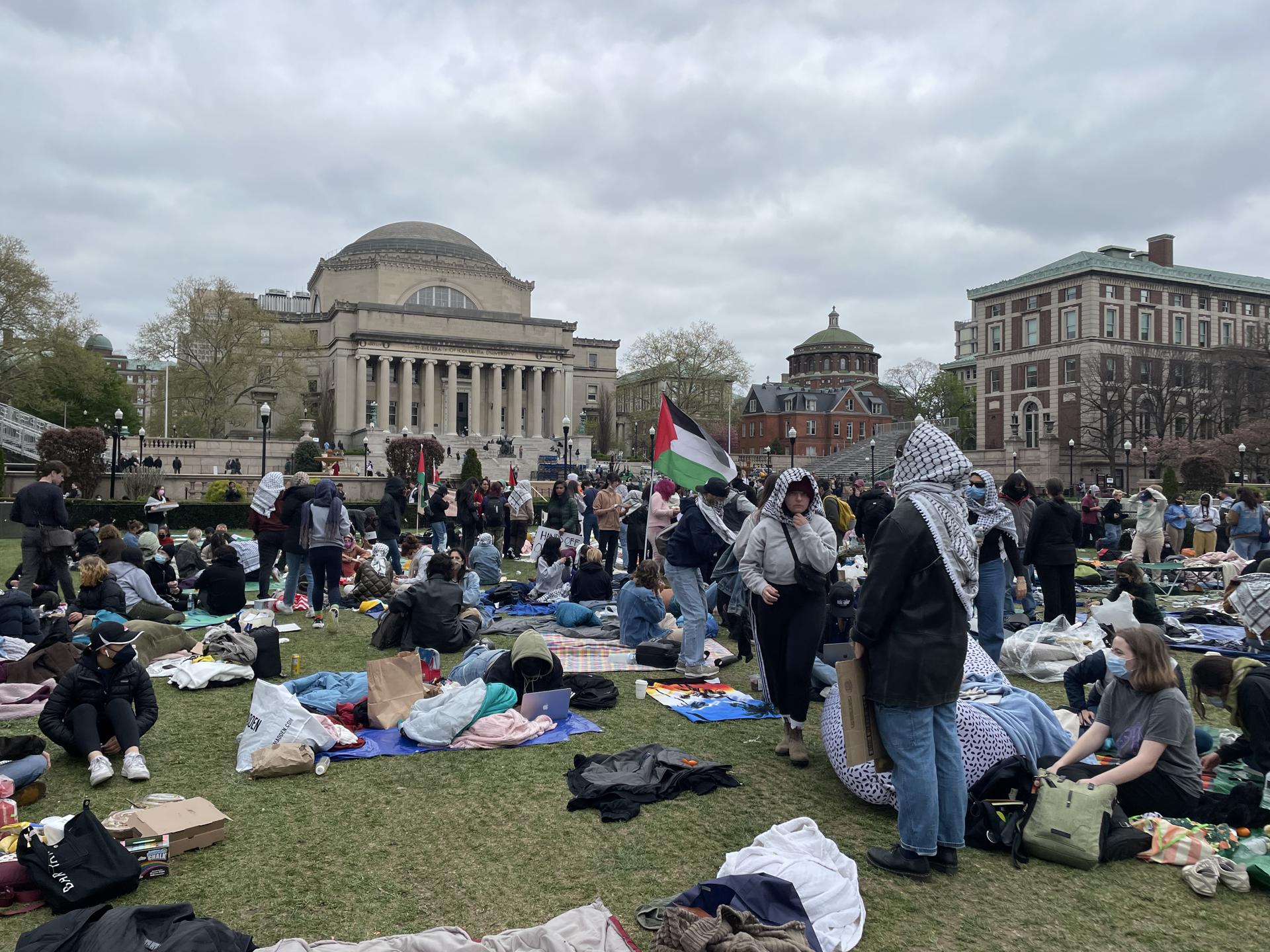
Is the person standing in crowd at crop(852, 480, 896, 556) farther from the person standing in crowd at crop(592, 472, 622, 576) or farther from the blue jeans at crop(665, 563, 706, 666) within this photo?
the person standing in crowd at crop(592, 472, 622, 576)

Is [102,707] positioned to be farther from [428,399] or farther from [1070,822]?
[428,399]

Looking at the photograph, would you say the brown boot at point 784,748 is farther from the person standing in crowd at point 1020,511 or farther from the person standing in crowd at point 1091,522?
the person standing in crowd at point 1091,522

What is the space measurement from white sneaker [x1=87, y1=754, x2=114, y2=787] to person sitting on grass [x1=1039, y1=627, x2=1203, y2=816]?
5.99 metres

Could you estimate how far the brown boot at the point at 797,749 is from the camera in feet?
19.6

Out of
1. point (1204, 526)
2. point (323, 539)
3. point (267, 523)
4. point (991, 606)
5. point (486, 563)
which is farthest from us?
point (1204, 526)

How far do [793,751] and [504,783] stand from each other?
2.01m

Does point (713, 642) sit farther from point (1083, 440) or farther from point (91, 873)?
point (1083, 440)

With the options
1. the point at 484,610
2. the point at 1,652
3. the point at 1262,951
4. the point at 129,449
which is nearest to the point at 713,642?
the point at 484,610

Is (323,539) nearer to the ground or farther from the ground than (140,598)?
farther from the ground

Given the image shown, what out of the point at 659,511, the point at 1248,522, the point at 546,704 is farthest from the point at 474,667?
the point at 1248,522

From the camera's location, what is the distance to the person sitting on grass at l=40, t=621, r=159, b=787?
19.2 ft

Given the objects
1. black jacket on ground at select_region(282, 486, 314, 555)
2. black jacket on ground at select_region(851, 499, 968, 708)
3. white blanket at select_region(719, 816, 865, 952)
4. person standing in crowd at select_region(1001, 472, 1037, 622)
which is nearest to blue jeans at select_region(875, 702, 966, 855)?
black jacket on ground at select_region(851, 499, 968, 708)

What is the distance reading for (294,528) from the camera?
1159 cm

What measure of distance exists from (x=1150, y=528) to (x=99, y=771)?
16226 millimetres
